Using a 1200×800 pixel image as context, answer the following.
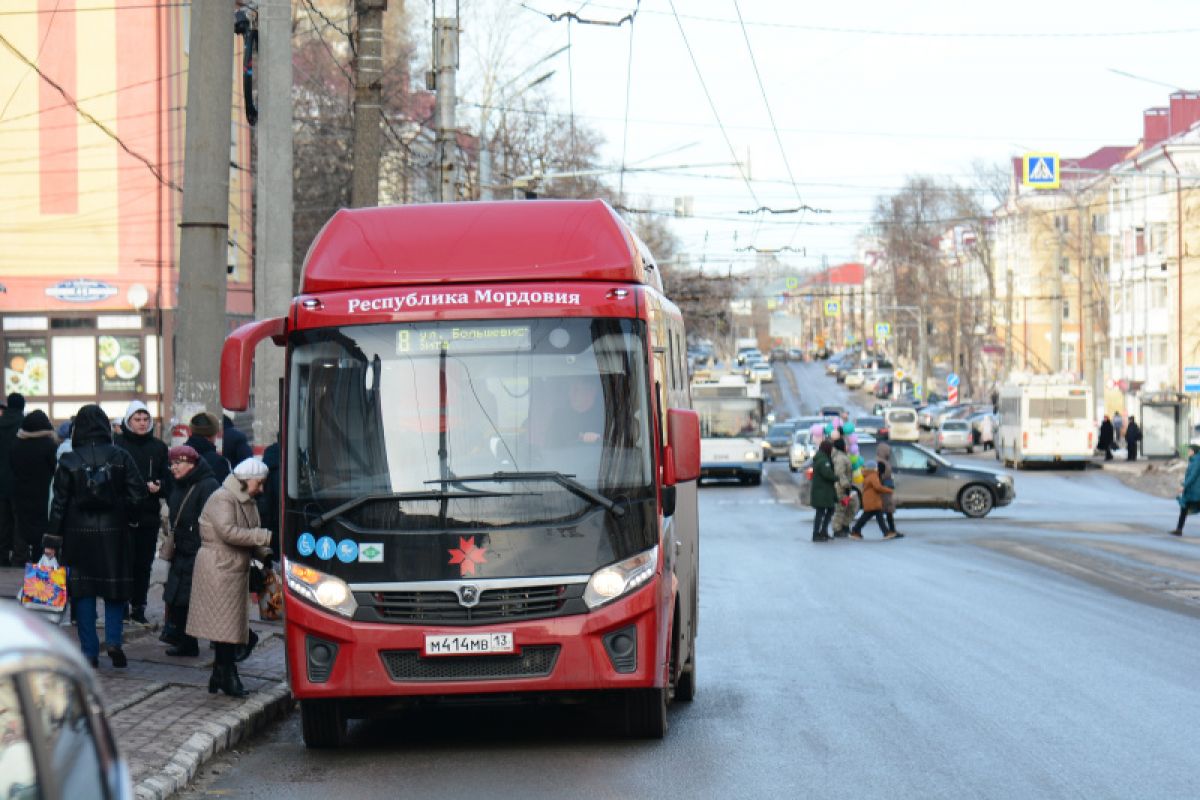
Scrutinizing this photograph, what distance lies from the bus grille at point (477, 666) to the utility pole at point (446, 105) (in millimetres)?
17874

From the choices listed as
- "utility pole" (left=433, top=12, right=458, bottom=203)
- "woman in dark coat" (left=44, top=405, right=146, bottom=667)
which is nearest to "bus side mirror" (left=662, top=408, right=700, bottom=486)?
"woman in dark coat" (left=44, top=405, right=146, bottom=667)

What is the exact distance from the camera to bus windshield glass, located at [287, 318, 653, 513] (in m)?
9.73

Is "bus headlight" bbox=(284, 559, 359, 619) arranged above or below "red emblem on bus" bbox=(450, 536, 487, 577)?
below

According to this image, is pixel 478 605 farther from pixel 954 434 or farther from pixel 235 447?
pixel 954 434

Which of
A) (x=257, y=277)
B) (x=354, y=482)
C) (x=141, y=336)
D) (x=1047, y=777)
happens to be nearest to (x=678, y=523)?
(x=354, y=482)

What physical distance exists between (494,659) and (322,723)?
1117mm

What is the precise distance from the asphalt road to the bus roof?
256cm

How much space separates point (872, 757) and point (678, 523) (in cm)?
236

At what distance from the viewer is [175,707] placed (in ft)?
34.7

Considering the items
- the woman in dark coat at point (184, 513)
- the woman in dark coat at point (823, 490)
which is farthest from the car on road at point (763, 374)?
the woman in dark coat at point (184, 513)

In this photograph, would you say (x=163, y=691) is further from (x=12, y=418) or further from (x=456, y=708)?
(x=12, y=418)

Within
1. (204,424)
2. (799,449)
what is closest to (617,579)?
(204,424)

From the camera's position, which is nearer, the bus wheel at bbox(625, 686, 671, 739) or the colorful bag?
the bus wheel at bbox(625, 686, 671, 739)

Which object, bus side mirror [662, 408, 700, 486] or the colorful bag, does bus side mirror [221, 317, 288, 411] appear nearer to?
bus side mirror [662, 408, 700, 486]
